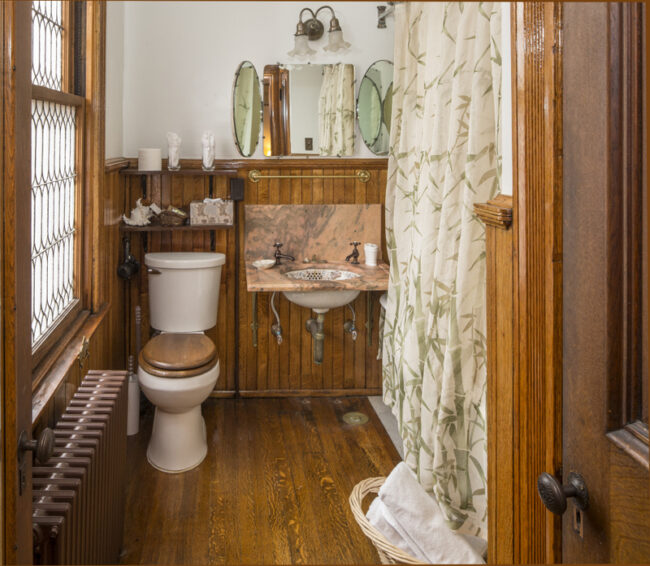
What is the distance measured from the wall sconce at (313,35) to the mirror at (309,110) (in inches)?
3.3

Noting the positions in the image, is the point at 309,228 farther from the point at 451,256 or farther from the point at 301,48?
the point at 451,256

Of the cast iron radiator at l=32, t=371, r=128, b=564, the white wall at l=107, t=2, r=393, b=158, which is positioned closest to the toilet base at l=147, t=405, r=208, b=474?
the cast iron radiator at l=32, t=371, r=128, b=564

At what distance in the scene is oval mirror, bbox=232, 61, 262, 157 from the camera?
152 inches

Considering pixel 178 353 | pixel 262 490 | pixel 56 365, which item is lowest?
pixel 262 490

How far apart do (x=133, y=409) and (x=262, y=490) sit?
94 centimetres

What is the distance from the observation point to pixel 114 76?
3.48 meters

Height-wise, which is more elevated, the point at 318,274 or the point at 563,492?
the point at 318,274

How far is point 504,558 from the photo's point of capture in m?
1.38

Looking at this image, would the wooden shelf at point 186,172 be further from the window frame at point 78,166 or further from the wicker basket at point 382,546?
the wicker basket at point 382,546

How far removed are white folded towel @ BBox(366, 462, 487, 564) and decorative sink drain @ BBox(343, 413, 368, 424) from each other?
1234 mm

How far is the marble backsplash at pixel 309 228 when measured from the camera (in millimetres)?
3975

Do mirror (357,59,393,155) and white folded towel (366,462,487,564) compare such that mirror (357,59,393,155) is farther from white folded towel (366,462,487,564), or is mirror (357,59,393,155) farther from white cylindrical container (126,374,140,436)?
white folded towel (366,462,487,564)

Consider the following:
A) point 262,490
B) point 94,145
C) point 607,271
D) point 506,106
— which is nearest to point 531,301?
point 607,271

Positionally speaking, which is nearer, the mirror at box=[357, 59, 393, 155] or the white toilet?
the white toilet
